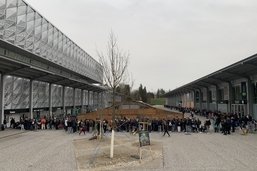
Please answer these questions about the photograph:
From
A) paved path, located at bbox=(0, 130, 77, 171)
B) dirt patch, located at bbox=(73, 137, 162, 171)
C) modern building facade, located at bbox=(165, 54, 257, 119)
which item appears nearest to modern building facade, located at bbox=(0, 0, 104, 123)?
paved path, located at bbox=(0, 130, 77, 171)

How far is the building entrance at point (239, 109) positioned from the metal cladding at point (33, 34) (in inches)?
593

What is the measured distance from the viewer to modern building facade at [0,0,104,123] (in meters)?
29.5

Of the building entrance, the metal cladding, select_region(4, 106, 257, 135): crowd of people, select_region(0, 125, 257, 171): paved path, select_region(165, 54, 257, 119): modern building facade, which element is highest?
the metal cladding

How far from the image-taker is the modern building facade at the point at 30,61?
1163 inches

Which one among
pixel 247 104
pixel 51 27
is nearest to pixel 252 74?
pixel 247 104

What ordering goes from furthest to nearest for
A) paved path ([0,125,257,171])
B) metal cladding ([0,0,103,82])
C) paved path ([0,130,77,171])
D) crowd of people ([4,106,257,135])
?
1. metal cladding ([0,0,103,82])
2. crowd of people ([4,106,257,135])
3. paved path ([0,130,77,171])
4. paved path ([0,125,257,171])

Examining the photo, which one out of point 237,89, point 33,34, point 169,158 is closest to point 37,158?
point 169,158

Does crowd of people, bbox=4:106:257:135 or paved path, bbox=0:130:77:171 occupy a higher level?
crowd of people, bbox=4:106:257:135

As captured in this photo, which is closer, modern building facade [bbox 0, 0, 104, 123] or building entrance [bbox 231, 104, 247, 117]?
modern building facade [bbox 0, 0, 104, 123]

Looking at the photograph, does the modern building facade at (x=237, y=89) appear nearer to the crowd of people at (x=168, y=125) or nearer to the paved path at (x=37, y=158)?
the crowd of people at (x=168, y=125)

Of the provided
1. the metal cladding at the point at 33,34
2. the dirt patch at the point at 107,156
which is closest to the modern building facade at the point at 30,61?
the metal cladding at the point at 33,34

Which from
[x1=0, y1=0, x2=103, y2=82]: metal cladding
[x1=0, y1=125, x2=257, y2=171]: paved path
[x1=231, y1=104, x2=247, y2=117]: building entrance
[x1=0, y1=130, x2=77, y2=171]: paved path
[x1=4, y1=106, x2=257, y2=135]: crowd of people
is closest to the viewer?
[x1=0, y1=125, x2=257, y2=171]: paved path

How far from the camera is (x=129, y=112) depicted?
1506 inches

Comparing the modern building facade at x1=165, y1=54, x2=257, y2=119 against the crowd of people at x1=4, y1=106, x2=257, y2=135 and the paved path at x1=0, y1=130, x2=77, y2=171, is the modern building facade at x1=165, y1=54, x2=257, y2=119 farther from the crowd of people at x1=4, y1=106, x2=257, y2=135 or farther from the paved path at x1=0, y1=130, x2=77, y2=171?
the paved path at x1=0, y1=130, x2=77, y2=171
